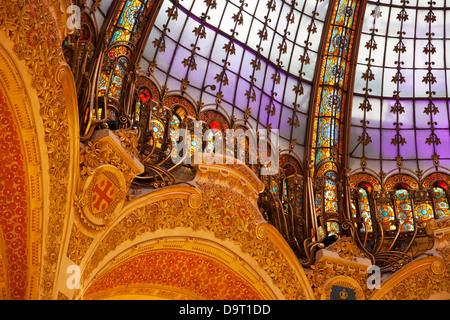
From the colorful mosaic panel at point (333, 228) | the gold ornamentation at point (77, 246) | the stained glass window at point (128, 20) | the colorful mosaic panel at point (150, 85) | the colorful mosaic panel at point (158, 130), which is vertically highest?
the stained glass window at point (128, 20)

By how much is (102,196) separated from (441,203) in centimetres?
931

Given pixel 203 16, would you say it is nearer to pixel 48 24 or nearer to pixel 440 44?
pixel 48 24

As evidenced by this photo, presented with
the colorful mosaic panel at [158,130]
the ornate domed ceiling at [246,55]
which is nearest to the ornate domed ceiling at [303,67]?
the ornate domed ceiling at [246,55]

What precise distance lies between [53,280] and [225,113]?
6.42m

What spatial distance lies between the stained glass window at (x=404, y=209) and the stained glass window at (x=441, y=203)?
0.68 metres

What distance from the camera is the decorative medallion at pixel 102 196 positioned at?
30.9 ft

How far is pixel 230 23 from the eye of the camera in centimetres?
1398

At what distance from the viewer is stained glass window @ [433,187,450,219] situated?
1511 cm

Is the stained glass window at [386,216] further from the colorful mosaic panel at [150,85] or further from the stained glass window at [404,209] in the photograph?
the colorful mosaic panel at [150,85]

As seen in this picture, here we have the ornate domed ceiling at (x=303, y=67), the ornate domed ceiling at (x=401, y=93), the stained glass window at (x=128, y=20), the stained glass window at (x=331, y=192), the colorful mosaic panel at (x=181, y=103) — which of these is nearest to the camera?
the stained glass window at (x=128, y=20)

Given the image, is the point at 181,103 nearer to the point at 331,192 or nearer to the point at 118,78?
the point at 118,78

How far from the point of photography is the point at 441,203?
50.2 ft

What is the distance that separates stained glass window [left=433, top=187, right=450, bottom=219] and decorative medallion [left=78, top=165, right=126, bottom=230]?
8.74m

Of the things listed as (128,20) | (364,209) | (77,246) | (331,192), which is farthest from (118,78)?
(364,209)
